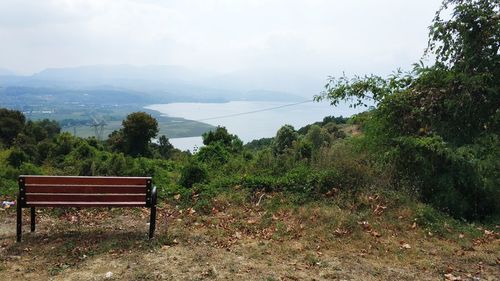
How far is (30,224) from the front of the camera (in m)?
6.31

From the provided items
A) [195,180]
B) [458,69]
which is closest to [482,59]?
[458,69]

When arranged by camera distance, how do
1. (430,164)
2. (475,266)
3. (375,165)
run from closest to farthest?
1. (475,266)
2. (430,164)
3. (375,165)

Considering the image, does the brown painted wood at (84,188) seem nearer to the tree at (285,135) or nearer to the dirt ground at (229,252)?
the dirt ground at (229,252)

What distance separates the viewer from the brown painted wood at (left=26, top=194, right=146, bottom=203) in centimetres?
561

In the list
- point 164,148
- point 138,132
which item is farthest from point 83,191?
point 164,148

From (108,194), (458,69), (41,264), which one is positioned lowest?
(41,264)

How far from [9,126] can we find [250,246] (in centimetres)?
4726

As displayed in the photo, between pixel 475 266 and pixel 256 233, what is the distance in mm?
2803

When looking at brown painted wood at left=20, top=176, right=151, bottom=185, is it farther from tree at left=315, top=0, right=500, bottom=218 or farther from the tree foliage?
the tree foliage

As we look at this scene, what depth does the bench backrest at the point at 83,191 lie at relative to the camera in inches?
221

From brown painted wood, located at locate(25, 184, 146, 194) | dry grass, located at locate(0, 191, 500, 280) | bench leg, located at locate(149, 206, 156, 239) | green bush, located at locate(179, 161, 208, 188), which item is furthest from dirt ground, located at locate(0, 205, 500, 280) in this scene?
green bush, located at locate(179, 161, 208, 188)

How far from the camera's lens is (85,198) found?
5.68m

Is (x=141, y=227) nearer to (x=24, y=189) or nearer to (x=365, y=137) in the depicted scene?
(x=24, y=189)

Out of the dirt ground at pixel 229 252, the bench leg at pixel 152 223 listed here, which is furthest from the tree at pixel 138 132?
the bench leg at pixel 152 223
